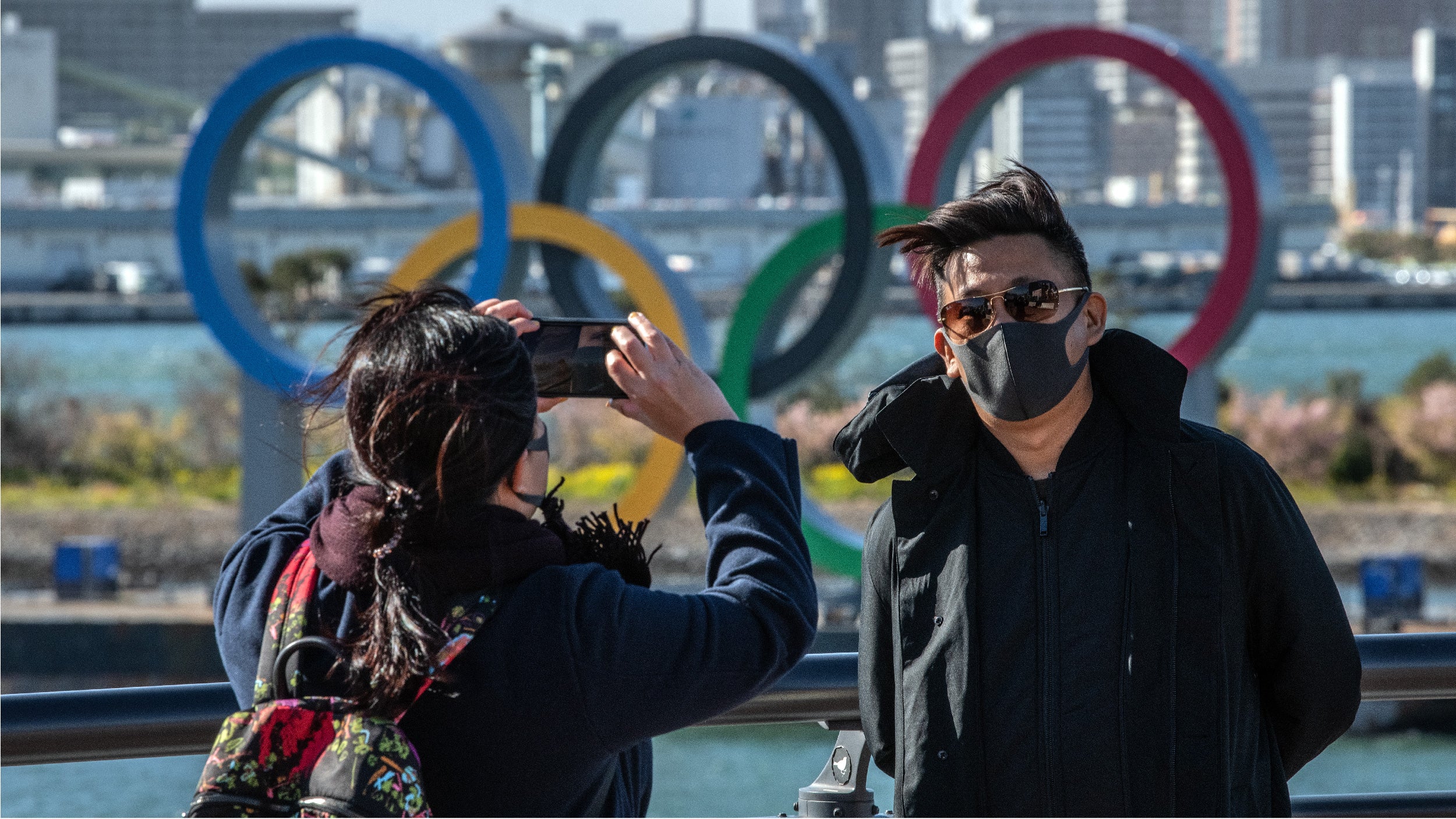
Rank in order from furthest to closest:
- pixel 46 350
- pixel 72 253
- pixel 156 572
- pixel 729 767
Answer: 1. pixel 72 253
2. pixel 46 350
3. pixel 156 572
4. pixel 729 767

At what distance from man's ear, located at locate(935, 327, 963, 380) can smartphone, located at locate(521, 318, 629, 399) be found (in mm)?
522

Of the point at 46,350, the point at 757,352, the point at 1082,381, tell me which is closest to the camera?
the point at 1082,381

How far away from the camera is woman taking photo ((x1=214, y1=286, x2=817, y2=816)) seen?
1825 mm

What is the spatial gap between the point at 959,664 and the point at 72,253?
67865mm

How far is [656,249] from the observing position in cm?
1247

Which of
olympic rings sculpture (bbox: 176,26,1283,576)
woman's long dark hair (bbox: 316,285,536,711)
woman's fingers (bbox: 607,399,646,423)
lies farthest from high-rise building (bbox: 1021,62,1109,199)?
woman's long dark hair (bbox: 316,285,536,711)

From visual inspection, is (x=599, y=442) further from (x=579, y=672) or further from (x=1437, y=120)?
(x=1437, y=120)

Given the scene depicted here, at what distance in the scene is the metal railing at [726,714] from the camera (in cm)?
238

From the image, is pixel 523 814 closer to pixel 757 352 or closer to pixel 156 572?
pixel 757 352

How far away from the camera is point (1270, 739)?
221 centimetres

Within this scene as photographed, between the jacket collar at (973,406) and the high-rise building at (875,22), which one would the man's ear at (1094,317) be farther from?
the high-rise building at (875,22)

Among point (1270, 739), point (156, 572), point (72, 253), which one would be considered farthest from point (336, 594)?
point (72, 253)

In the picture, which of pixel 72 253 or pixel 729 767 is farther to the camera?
pixel 72 253

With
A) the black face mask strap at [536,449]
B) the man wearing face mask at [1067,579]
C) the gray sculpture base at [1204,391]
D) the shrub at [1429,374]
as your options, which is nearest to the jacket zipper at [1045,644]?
the man wearing face mask at [1067,579]
